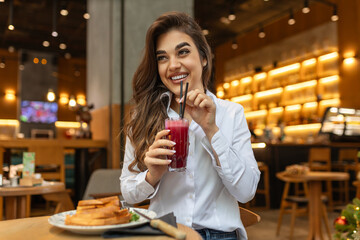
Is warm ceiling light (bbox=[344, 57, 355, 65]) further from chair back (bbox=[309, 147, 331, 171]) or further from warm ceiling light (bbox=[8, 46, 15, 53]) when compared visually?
warm ceiling light (bbox=[8, 46, 15, 53])

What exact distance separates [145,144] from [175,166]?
0.29 meters

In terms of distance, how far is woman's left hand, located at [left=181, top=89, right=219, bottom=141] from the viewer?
1.23 metres

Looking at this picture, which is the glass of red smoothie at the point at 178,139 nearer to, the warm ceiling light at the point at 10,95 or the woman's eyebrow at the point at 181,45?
the woman's eyebrow at the point at 181,45

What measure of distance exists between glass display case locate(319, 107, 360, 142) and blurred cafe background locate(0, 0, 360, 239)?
0.02 metres

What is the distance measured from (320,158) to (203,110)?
6354 mm

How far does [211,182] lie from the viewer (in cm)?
143

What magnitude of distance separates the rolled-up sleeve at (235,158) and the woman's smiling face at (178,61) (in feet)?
0.74

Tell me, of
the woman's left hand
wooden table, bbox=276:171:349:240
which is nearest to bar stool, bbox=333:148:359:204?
wooden table, bbox=276:171:349:240

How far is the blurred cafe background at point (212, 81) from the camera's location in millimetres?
4945

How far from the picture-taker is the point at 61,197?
3.55 metres

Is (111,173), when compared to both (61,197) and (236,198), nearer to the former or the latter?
(61,197)

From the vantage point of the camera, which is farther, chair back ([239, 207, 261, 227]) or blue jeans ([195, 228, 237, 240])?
chair back ([239, 207, 261, 227])

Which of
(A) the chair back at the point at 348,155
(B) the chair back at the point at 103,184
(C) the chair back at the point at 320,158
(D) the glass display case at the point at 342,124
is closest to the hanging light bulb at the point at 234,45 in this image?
(D) the glass display case at the point at 342,124

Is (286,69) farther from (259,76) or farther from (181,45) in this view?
(181,45)
